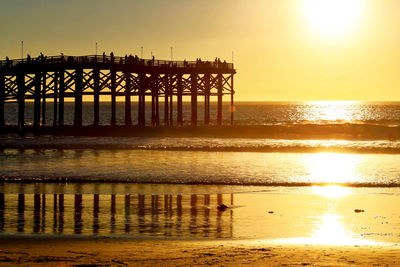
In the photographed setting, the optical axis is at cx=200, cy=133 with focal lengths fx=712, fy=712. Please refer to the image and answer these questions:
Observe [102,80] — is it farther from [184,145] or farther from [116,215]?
[116,215]

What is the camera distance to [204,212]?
1958 centimetres

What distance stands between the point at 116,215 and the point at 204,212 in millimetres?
2465

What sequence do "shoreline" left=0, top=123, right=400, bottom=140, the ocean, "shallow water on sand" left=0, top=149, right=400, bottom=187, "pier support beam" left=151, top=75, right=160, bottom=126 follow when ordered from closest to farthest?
the ocean → "shallow water on sand" left=0, top=149, right=400, bottom=187 → "shoreline" left=0, top=123, right=400, bottom=140 → "pier support beam" left=151, top=75, right=160, bottom=126

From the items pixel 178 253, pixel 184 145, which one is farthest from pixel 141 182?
pixel 184 145

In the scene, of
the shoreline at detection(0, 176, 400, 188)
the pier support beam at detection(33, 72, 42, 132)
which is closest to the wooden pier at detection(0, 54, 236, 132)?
the pier support beam at detection(33, 72, 42, 132)

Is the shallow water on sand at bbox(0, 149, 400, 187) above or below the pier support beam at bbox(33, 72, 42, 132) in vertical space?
below

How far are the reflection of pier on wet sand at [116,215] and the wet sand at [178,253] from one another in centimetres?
118

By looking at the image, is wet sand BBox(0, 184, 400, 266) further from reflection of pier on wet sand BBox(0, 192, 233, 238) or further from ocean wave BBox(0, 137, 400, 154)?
ocean wave BBox(0, 137, 400, 154)

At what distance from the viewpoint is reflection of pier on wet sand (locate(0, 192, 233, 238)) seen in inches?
655

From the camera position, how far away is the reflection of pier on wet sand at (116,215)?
1662cm

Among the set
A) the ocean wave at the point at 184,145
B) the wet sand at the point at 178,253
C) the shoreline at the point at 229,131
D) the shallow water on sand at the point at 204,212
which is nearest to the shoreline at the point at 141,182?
the shallow water on sand at the point at 204,212

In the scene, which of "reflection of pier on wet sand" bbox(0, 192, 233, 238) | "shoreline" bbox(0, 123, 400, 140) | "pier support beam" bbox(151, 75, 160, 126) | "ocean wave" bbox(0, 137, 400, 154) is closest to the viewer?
"reflection of pier on wet sand" bbox(0, 192, 233, 238)

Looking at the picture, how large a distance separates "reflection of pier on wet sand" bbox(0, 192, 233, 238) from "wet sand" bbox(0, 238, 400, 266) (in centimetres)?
118

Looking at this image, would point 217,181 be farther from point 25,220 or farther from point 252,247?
point 252,247
